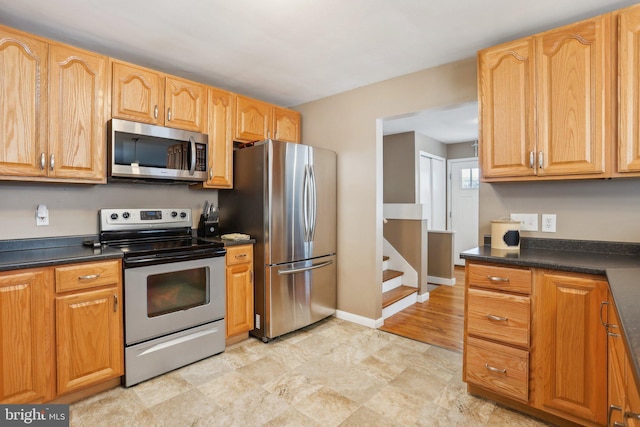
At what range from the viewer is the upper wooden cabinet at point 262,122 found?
3.07m

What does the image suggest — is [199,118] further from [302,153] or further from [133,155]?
[302,153]

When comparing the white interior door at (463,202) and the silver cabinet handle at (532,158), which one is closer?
the silver cabinet handle at (532,158)

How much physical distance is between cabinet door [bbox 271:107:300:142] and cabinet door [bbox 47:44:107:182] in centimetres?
153

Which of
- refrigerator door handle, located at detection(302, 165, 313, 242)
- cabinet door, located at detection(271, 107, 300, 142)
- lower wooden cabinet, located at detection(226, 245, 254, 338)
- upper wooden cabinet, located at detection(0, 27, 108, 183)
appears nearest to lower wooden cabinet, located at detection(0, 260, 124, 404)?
upper wooden cabinet, located at detection(0, 27, 108, 183)

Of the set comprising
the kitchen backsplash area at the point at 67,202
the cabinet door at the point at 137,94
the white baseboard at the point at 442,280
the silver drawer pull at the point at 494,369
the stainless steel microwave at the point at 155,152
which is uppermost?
the cabinet door at the point at 137,94

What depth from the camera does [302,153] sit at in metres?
2.99

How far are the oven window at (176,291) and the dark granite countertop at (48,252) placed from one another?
1.13 ft

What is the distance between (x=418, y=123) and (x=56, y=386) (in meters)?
4.50

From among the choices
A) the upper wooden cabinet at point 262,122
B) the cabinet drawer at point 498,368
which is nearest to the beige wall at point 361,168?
the upper wooden cabinet at point 262,122

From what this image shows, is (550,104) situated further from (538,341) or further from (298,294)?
(298,294)

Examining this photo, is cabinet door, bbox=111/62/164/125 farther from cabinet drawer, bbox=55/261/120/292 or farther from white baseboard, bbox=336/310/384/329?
white baseboard, bbox=336/310/384/329

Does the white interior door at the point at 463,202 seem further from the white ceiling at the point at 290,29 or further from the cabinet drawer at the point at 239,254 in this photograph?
the cabinet drawer at the point at 239,254

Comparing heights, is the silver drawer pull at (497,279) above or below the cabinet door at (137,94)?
below

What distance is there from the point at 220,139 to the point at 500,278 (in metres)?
2.43
